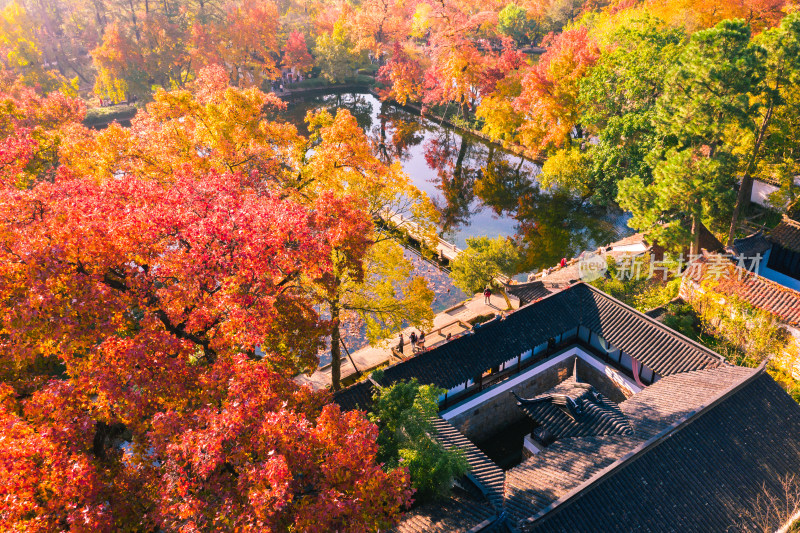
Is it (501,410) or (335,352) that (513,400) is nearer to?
(501,410)

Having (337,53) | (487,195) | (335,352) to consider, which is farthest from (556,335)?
(337,53)

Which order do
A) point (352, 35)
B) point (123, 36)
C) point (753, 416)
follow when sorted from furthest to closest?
point (352, 35) → point (123, 36) → point (753, 416)

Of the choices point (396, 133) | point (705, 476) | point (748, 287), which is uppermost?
point (748, 287)

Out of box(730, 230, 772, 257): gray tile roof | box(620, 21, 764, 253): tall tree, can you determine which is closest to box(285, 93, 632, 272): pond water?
box(730, 230, 772, 257): gray tile roof

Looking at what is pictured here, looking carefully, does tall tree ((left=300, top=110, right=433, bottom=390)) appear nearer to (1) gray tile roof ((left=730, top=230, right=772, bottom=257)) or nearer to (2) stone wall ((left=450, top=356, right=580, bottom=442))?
(2) stone wall ((left=450, top=356, right=580, bottom=442))

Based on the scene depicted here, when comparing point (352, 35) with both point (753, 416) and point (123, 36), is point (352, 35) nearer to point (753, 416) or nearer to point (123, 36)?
point (123, 36)

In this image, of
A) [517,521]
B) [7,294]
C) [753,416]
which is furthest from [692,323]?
[7,294]
